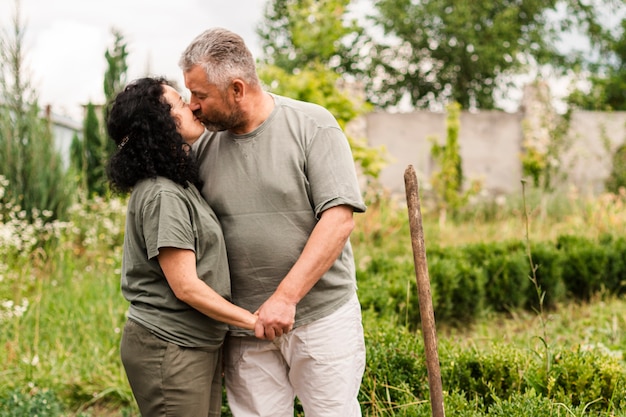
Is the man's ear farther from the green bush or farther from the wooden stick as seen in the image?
the green bush

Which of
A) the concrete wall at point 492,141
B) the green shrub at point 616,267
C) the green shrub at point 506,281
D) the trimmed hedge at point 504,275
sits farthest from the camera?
the concrete wall at point 492,141

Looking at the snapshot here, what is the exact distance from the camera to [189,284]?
212 cm

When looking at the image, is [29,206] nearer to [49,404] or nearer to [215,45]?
[49,404]

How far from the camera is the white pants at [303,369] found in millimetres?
2414

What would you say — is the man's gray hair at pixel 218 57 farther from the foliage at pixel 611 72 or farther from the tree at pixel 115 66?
the foliage at pixel 611 72

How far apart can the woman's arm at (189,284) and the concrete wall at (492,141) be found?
10502 millimetres

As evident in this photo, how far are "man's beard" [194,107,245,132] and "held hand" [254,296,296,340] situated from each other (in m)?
0.68

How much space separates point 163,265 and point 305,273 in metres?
0.50

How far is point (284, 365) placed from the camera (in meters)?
2.58

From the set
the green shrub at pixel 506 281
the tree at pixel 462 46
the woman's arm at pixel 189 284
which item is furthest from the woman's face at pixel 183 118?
the tree at pixel 462 46

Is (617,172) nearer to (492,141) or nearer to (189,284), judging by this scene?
(492,141)

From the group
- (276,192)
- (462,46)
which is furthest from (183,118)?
(462,46)

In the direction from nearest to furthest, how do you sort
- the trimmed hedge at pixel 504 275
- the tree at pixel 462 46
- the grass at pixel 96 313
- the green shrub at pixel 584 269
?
the grass at pixel 96 313, the trimmed hedge at pixel 504 275, the green shrub at pixel 584 269, the tree at pixel 462 46

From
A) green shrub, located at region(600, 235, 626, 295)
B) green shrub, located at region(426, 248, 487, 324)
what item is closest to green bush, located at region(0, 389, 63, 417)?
green shrub, located at region(426, 248, 487, 324)
